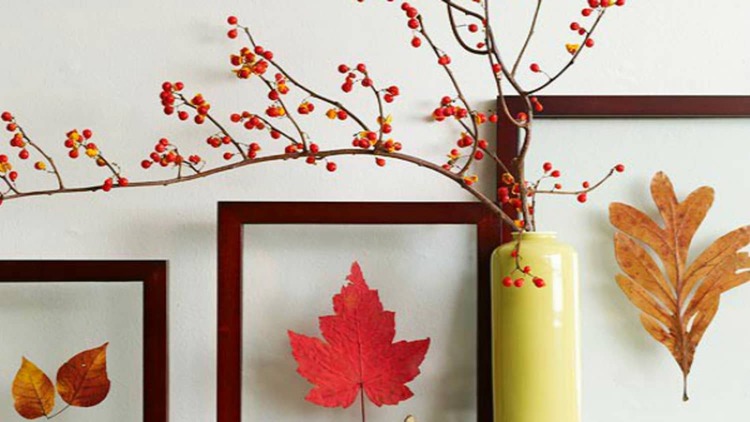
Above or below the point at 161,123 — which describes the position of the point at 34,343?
below

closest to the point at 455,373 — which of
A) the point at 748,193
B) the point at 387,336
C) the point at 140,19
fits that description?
the point at 387,336

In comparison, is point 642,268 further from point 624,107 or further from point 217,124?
point 217,124

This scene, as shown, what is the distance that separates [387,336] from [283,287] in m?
0.11

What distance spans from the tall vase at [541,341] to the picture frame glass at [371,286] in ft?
0.30

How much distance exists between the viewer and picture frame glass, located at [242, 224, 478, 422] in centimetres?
83

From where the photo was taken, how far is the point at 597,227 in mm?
→ 838

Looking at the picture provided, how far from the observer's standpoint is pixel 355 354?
79 centimetres

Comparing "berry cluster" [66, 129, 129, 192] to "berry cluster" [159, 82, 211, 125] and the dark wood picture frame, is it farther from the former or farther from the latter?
the dark wood picture frame

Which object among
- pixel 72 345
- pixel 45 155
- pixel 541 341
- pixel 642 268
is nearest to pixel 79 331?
pixel 72 345

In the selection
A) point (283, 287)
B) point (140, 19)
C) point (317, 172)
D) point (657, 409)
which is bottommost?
point (657, 409)

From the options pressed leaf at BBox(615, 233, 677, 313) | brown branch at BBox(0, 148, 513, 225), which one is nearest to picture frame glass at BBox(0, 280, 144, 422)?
brown branch at BBox(0, 148, 513, 225)

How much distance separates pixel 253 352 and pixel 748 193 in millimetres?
504

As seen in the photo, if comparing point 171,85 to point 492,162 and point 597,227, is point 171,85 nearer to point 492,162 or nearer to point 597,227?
point 492,162

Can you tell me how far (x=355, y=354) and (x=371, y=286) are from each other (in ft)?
0.24
